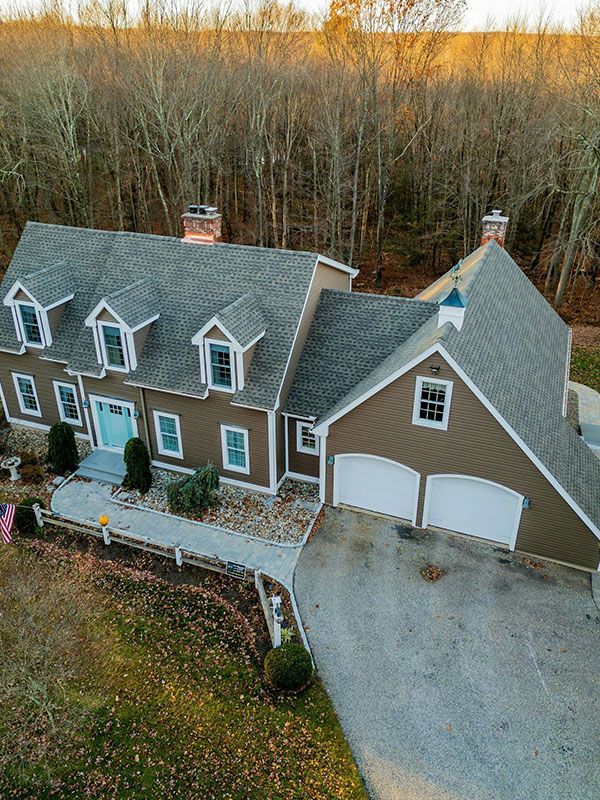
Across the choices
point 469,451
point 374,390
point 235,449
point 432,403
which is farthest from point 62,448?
point 469,451

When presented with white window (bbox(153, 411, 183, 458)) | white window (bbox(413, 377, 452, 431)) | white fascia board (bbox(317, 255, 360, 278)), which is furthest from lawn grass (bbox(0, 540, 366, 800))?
white fascia board (bbox(317, 255, 360, 278))

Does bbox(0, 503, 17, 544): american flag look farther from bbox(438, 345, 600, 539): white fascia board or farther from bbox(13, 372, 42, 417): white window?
bbox(438, 345, 600, 539): white fascia board

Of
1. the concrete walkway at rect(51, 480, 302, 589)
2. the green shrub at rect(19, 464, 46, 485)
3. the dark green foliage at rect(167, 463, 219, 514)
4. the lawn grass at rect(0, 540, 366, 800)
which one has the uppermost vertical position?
the dark green foliage at rect(167, 463, 219, 514)

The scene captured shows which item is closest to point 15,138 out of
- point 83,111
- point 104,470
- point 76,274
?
point 83,111

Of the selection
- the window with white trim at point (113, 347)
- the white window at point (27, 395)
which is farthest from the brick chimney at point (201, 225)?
the white window at point (27, 395)

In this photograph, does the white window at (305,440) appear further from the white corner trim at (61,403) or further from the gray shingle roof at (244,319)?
the white corner trim at (61,403)

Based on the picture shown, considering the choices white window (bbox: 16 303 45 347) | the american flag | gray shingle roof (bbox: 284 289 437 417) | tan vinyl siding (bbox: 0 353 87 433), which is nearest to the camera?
the american flag
